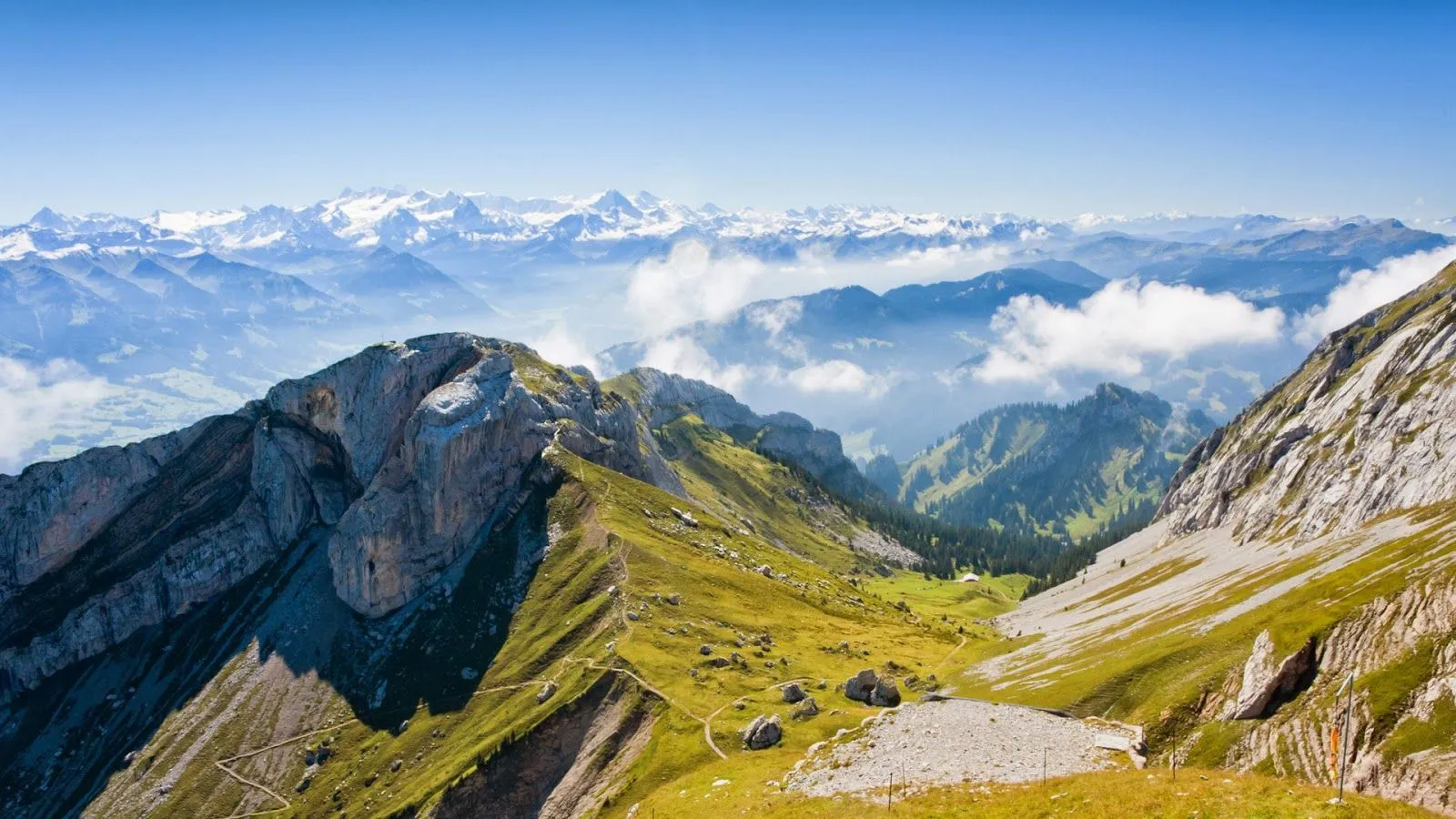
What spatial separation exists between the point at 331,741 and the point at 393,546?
142 ft

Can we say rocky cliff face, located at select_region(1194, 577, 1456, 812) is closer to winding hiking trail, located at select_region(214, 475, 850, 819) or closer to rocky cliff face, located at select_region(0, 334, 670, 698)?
winding hiking trail, located at select_region(214, 475, 850, 819)

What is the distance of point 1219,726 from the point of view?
196 feet

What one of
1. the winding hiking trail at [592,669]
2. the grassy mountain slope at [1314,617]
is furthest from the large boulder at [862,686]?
the grassy mountain slope at [1314,617]

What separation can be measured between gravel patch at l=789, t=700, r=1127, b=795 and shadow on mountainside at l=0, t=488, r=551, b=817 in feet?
272

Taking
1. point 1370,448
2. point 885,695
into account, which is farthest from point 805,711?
point 1370,448

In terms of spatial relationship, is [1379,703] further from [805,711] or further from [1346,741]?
[805,711]

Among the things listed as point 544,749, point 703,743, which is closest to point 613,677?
point 544,749

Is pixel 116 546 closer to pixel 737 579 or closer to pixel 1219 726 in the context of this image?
pixel 737 579

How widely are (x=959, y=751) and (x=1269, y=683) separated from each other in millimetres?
25909

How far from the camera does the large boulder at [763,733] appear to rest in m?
92.1

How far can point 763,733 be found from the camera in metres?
92.6

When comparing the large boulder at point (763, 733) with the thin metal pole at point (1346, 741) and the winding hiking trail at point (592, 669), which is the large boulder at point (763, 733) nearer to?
the winding hiking trail at point (592, 669)

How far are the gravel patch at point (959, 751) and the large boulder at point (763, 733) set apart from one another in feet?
33.0

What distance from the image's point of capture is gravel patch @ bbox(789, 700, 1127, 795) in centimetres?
6562
